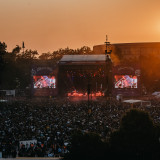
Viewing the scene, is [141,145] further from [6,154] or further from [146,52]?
[146,52]

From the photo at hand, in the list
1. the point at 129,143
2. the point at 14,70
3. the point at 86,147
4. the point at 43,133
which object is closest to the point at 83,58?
the point at 14,70

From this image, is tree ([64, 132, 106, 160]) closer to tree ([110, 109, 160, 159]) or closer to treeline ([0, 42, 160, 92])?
tree ([110, 109, 160, 159])

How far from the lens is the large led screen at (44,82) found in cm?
5944

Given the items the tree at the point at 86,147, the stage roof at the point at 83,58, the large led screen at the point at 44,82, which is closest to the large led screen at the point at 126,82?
the stage roof at the point at 83,58

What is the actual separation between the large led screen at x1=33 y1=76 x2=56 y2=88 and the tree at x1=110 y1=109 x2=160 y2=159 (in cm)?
4891

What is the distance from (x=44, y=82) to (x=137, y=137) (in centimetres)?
4935

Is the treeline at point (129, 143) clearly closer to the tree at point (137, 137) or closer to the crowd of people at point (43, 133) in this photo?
the tree at point (137, 137)

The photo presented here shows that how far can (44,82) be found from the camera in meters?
59.5

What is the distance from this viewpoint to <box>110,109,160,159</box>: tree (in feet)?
35.4

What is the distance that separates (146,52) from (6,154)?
95064 mm

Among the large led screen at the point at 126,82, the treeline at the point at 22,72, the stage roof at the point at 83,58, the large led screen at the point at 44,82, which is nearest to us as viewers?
the large led screen at the point at 126,82

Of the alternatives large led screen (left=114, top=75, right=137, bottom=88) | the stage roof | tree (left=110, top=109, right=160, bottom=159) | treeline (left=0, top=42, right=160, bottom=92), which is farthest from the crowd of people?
treeline (left=0, top=42, right=160, bottom=92)

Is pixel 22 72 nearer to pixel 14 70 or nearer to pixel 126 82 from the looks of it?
pixel 14 70

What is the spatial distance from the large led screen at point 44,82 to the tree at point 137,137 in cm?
4891
